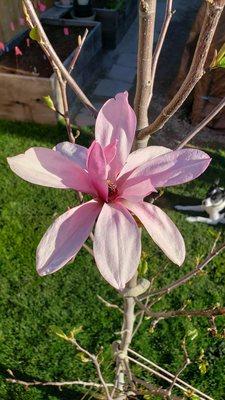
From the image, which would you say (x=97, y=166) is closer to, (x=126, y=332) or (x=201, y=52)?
(x=201, y=52)

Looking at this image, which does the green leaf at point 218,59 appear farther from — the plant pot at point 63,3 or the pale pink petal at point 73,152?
the plant pot at point 63,3

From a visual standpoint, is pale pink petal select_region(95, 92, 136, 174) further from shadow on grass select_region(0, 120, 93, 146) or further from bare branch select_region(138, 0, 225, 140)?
shadow on grass select_region(0, 120, 93, 146)

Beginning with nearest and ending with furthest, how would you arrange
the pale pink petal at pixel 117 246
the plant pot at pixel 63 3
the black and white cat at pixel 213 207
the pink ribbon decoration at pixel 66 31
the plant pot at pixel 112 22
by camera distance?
the pale pink petal at pixel 117 246, the black and white cat at pixel 213 207, the pink ribbon decoration at pixel 66 31, the plant pot at pixel 112 22, the plant pot at pixel 63 3

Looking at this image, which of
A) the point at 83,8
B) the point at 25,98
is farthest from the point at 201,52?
the point at 83,8

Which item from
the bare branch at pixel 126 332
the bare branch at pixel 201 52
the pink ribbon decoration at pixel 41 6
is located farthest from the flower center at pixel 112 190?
the pink ribbon decoration at pixel 41 6

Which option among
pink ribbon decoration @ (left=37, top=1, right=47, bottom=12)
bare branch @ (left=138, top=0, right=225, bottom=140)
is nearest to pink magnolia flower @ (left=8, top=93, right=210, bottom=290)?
bare branch @ (left=138, top=0, right=225, bottom=140)

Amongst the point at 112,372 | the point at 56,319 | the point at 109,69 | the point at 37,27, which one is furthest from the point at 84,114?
the point at 37,27
